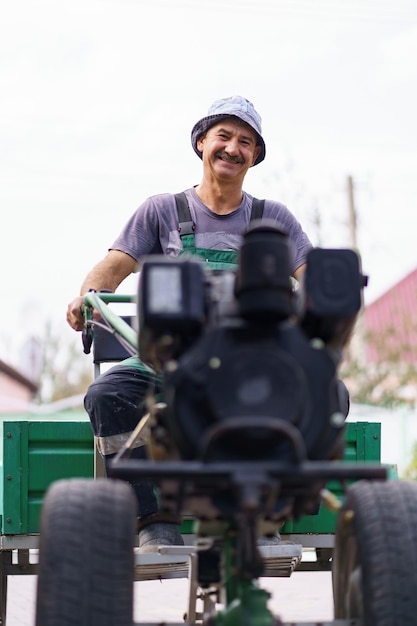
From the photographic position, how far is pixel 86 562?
3.11 m

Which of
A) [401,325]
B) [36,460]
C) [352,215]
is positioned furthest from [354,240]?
[36,460]

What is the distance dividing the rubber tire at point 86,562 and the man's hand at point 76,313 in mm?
1614

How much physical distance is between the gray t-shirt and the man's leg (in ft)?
2.24

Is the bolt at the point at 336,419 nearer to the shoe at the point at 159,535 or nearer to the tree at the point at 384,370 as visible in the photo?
the shoe at the point at 159,535

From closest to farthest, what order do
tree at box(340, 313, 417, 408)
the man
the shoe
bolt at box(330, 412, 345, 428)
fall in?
bolt at box(330, 412, 345, 428)
the shoe
the man
tree at box(340, 313, 417, 408)

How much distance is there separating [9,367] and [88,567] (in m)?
48.3

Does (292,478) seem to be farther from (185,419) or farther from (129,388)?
(129,388)

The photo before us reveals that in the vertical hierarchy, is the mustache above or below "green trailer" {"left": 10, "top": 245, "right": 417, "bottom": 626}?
above

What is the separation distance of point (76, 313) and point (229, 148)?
1.06 metres

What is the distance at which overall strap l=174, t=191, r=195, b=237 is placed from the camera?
A: 5219mm

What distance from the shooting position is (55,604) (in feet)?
10.1

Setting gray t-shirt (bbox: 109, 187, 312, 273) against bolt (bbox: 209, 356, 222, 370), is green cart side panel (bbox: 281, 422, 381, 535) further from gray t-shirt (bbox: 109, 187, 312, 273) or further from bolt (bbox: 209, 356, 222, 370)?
bolt (bbox: 209, 356, 222, 370)

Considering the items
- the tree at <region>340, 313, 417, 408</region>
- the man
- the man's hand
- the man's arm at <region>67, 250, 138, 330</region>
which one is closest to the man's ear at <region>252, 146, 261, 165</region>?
the man

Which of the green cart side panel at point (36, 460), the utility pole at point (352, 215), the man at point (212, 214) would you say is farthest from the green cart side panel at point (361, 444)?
the utility pole at point (352, 215)
